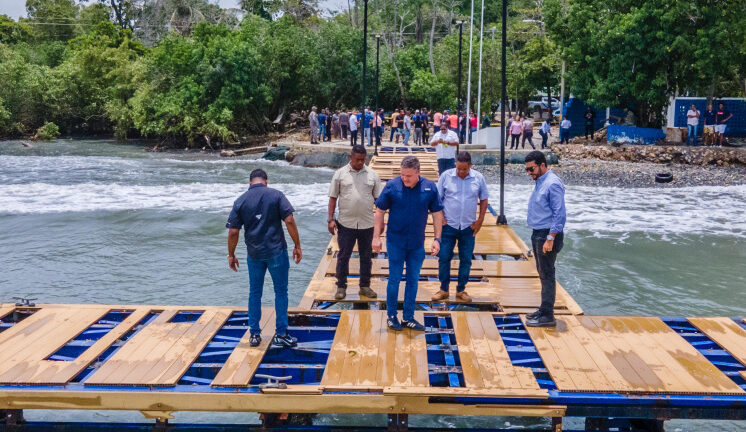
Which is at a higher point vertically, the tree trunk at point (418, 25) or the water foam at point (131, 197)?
the tree trunk at point (418, 25)

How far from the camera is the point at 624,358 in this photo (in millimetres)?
6316

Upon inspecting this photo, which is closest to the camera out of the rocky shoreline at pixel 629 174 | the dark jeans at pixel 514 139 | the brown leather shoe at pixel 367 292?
the brown leather shoe at pixel 367 292

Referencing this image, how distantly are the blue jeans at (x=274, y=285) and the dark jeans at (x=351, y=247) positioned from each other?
1.44 meters

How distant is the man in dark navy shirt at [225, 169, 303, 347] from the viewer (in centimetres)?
634

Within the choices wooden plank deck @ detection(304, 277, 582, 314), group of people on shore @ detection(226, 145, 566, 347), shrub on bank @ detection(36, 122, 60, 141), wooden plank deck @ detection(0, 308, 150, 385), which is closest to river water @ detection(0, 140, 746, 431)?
wooden plank deck @ detection(304, 277, 582, 314)

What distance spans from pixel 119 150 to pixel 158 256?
29.9m

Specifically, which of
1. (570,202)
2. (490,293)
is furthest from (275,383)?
(570,202)

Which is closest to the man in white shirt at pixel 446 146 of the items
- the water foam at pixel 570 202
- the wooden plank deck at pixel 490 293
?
the water foam at pixel 570 202

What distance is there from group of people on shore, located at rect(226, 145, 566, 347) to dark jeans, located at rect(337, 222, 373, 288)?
14mm

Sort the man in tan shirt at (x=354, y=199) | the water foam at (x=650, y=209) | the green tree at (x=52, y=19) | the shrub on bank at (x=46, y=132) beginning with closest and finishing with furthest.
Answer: the man in tan shirt at (x=354, y=199), the water foam at (x=650, y=209), the shrub on bank at (x=46, y=132), the green tree at (x=52, y=19)

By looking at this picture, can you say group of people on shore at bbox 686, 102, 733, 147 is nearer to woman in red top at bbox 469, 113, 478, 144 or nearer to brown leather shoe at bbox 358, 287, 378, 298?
woman in red top at bbox 469, 113, 478, 144

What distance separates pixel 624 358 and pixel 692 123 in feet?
82.4

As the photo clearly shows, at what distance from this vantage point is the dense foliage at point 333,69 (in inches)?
1175

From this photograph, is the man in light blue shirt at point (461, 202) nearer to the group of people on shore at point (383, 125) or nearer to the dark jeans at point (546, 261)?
the dark jeans at point (546, 261)
